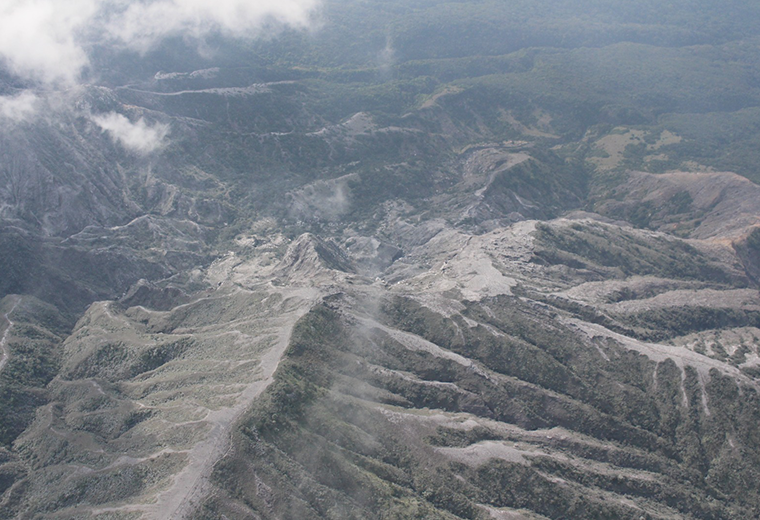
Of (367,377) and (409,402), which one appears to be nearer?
(409,402)

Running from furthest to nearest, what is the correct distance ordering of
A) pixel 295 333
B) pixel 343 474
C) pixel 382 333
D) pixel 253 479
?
pixel 382 333
pixel 295 333
pixel 343 474
pixel 253 479

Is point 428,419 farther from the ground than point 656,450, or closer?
farther from the ground

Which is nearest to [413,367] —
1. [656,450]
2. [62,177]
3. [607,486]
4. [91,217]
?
[607,486]

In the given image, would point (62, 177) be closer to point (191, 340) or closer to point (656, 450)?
point (191, 340)

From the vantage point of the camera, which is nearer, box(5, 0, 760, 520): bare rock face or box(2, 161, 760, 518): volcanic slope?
box(2, 161, 760, 518): volcanic slope

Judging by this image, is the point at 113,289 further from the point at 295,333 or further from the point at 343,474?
the point at 343,474

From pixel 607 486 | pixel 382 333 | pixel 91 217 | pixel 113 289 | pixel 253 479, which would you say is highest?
pixel 91 217

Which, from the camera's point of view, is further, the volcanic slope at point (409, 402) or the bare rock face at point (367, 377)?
the bare rock face at point (367, 377)

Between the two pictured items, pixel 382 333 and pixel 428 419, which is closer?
pixel 428 419

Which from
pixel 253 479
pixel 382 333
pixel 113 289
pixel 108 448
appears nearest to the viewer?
pixel 253 479

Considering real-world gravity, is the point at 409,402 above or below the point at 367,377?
below
